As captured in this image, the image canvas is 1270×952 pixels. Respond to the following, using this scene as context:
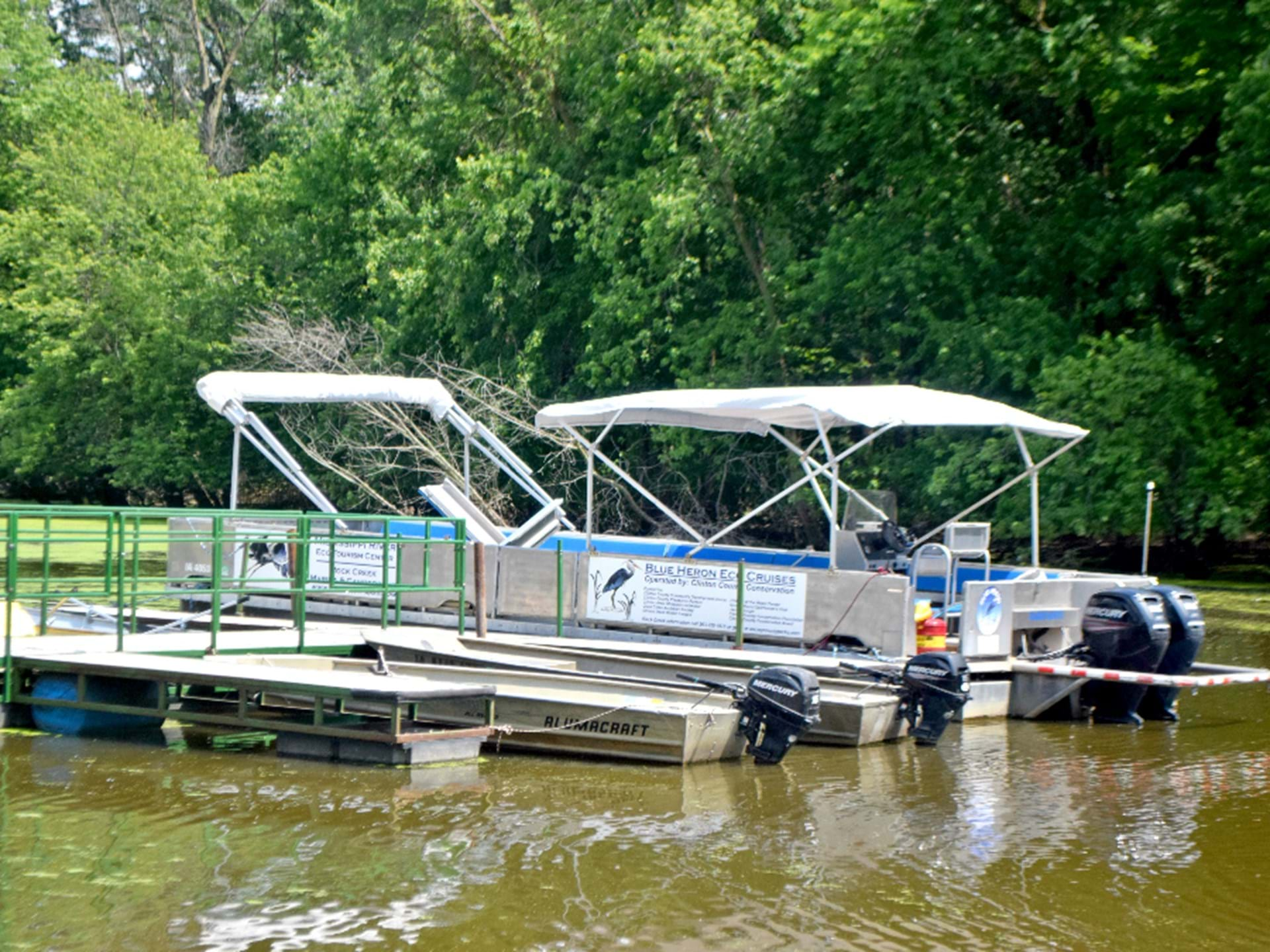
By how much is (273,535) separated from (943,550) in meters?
6.63

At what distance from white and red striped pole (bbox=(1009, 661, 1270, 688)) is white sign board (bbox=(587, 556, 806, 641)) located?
7.30 feet

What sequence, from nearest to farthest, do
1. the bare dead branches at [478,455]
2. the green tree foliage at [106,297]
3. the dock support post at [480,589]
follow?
1. the dock support post at [480,589]
2. the bare dead branches at [478,455]
3. the green tree foliage at [106,297]

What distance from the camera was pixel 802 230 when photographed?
3469 centimetres

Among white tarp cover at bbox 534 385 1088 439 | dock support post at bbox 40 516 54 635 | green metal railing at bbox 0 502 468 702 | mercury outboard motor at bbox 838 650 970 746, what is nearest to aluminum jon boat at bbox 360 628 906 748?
mercury outboard motor at bbox 838 650 970 746

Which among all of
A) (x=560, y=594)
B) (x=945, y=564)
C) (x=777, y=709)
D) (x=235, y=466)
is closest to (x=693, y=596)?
(x=560, y=594)

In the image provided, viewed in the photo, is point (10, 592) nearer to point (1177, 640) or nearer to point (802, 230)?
point (1177, 640)

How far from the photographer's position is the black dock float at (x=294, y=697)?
11711mm

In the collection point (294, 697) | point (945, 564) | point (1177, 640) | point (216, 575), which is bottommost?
point (294, 697)

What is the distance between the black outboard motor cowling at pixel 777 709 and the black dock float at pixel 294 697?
2.06 m

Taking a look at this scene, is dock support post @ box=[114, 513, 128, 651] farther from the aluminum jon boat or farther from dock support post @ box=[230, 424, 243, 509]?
dock support post @ box=[230, 424, 243, 509]

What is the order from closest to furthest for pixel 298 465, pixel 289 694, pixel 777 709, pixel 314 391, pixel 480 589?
pixel 777 709, pixel 289 694, pixel 480 589, pixel 314 391, pixel 298 465

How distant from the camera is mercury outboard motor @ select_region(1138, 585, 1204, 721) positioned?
1434 centimetres

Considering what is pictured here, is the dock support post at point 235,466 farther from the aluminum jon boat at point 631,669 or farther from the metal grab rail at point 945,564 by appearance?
the metal grab rail at point 945,564

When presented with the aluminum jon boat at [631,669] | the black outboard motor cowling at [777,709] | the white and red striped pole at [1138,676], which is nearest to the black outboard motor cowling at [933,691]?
the aluminum jon boat at [631,669]
